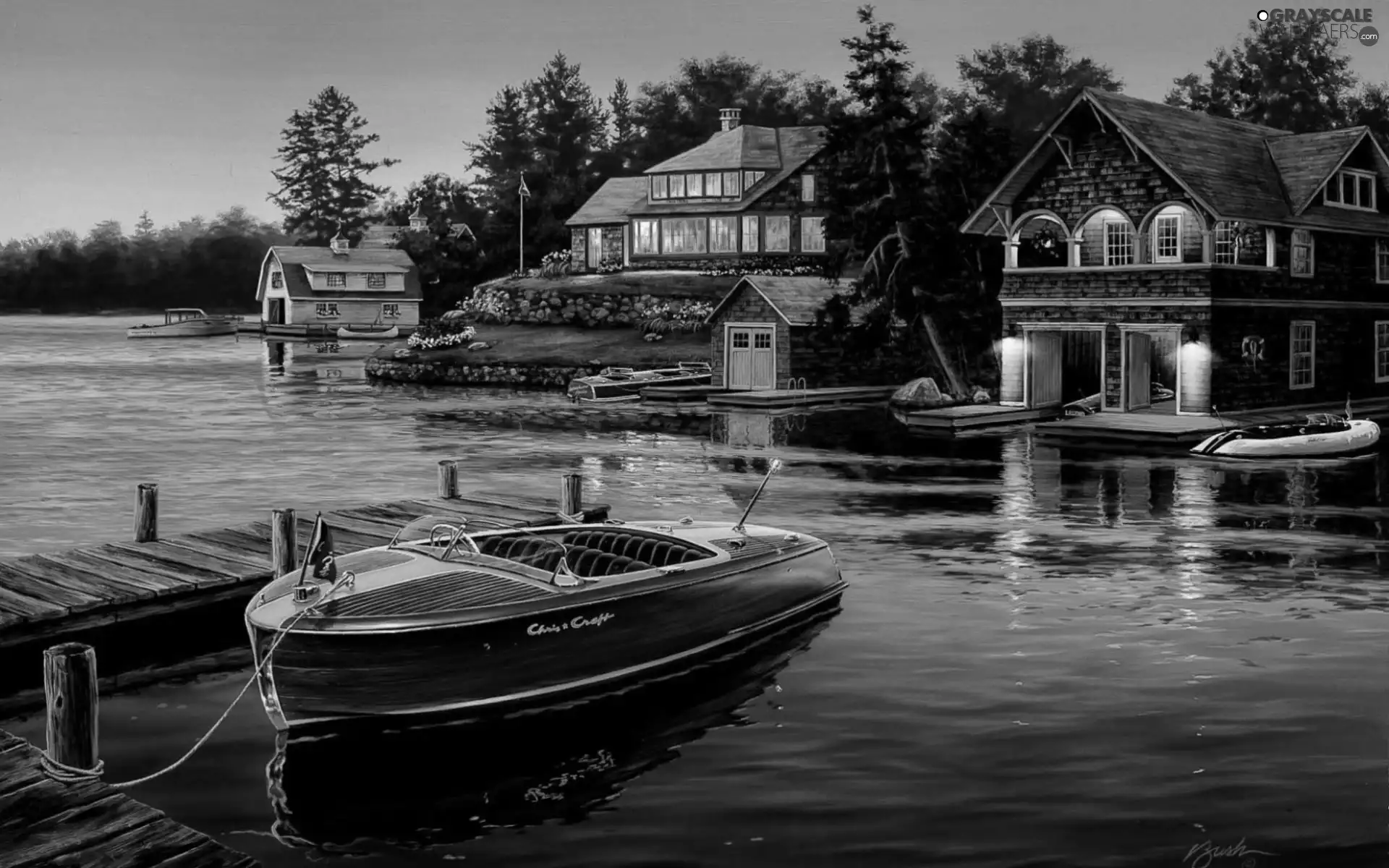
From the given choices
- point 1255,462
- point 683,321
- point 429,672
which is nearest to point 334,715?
point 429,672

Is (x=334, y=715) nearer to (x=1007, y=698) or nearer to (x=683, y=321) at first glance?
(x=1007, y=698)

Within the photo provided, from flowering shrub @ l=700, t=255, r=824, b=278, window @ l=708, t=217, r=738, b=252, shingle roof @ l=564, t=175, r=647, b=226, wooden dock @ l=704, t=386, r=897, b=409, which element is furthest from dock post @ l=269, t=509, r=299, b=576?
shingle roof @ l=564, t=175, r=647, b=226

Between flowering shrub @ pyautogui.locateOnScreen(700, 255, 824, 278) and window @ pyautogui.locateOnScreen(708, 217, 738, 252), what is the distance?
148 cm

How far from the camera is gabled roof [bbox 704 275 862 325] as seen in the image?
48.2m

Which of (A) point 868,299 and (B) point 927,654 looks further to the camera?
(A) point 868,299

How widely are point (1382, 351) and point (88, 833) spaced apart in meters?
42.3

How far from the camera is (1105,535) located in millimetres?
21500

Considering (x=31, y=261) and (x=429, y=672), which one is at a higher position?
(x=31, y=261)

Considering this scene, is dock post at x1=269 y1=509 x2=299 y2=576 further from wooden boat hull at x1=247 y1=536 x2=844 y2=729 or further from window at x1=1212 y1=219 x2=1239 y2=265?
window at x1=1212 y1=219 x2=1239 y2=265

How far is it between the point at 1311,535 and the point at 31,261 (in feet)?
441

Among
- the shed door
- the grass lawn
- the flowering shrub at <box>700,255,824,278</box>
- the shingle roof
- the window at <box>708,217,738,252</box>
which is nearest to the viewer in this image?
the grass lawn
